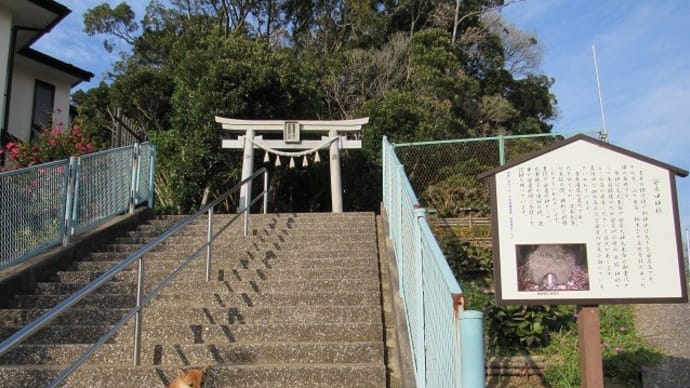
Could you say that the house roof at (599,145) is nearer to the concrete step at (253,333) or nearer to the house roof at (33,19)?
the concrete step at (253,333)

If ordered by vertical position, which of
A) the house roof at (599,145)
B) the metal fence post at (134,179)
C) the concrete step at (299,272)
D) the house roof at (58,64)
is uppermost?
the house roof at (58,64)

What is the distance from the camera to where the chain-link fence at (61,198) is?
5.16m

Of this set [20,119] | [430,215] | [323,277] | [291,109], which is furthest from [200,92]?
[323,277]

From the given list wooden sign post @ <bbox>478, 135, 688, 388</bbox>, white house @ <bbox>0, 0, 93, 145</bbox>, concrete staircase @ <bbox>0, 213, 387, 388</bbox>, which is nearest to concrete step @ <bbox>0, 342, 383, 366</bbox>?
concrete staircase @ <bbox>0, 213, 387, 388</bbox>

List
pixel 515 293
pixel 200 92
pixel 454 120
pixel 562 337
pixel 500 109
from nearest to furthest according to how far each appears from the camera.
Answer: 1. pixel 515 293
2. pixel 562 337
3. pixel 200 92
4. pixel 454 120
5. pixel 500 109

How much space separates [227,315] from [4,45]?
33.2ft

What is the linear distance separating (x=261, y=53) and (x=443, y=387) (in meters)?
12.6

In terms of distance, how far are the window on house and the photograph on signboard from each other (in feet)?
46.3

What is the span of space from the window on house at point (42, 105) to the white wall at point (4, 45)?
2.65m

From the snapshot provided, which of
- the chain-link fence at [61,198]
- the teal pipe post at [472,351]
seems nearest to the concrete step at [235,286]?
the chain-link fence at [61,198]

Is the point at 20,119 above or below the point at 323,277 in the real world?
above

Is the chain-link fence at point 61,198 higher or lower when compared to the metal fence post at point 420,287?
higher

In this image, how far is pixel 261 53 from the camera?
13.7 metres

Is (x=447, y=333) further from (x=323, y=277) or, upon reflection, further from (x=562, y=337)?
(x=562, y=337)
